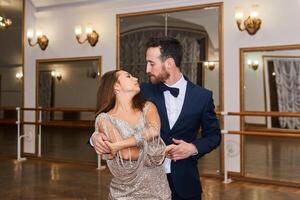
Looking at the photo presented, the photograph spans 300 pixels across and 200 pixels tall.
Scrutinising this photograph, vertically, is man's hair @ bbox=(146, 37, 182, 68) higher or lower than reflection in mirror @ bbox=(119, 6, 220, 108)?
lower

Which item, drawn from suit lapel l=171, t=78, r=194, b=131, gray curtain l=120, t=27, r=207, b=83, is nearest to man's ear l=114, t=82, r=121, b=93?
suit lapel l=171, t=78, r=194, b=131

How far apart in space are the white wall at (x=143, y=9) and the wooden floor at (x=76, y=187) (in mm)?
719

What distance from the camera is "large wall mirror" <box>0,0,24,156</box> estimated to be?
8391 millimetres

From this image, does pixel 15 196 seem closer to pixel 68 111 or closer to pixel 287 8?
pixel 68 111

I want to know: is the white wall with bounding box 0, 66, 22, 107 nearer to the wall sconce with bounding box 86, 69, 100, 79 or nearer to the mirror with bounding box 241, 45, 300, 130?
the wall sconce with bounding box 86, 69, 100, 79

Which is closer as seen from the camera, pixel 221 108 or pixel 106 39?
pixel 221 108

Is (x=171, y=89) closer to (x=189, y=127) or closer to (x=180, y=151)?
(x=189, y=127)

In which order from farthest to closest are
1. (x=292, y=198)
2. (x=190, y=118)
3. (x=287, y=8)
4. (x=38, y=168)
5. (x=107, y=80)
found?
1. (x=38, y=168)
2. (x=287, y=8)
3. (x=292, y=198)
4. (x=190, y=118)
5. (x=107, y=80)

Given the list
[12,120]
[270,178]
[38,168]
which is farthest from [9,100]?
[270,178]

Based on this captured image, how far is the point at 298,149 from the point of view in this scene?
238 inches

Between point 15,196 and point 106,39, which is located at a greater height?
point 106,39

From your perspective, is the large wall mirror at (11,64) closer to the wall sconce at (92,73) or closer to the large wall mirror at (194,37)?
the wall sconce at (92,73)

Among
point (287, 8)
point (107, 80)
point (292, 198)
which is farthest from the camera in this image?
point (287, 8)

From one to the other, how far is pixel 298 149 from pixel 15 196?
13.5ft
